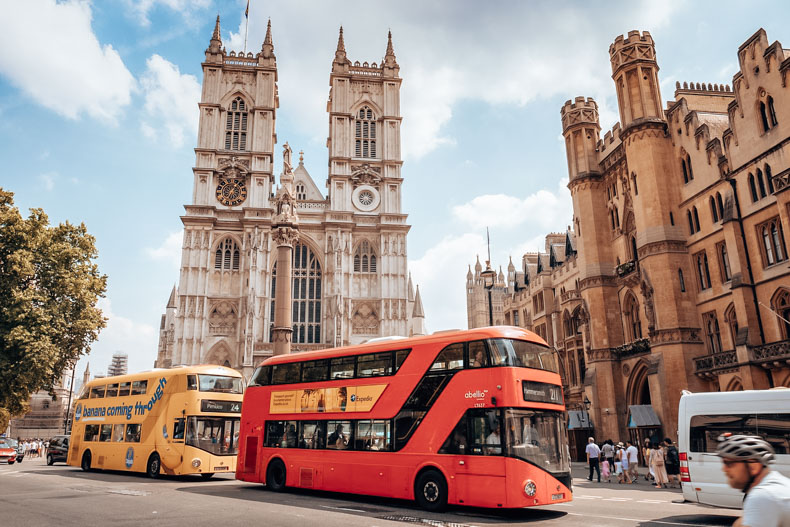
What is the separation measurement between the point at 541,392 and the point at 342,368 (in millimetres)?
4778

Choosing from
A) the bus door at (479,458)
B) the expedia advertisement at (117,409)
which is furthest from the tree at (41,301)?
the bus door at (479,458)

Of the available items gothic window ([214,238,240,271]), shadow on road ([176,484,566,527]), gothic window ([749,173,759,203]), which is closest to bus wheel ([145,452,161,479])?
shadow on road ([176,484,566,527])

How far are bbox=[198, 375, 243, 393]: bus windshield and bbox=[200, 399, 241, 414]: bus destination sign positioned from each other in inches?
15.5

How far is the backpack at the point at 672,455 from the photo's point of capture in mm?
18078

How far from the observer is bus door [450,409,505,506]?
10562 millimetres

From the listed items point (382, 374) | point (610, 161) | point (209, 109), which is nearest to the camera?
point (382, 374)

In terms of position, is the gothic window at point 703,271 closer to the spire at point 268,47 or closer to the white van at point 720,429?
the white van at point 720,429

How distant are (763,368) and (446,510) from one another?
1423 cm

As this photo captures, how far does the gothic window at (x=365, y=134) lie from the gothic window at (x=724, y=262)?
37.1 metres

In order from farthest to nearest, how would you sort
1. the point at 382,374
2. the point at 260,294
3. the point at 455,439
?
1. the point at 260,294
2. the point at 382,374
3. the point at 455,439

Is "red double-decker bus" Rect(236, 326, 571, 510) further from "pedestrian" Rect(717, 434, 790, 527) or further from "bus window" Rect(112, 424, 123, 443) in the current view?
"bus window" Rect(112, 424, 123, 443)

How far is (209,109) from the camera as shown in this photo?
53.2 m

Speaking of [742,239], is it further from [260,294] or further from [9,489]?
[260,294]

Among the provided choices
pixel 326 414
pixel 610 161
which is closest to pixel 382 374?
pixel 326 414
